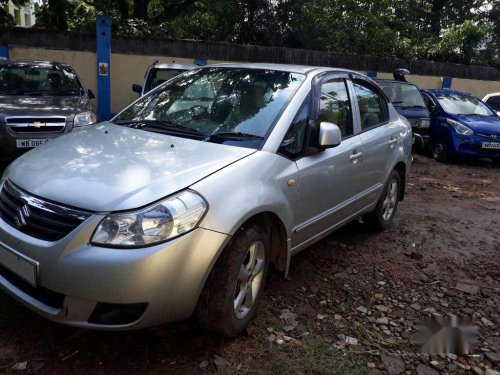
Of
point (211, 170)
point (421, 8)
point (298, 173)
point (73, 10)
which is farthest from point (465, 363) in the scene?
point (421, 8)

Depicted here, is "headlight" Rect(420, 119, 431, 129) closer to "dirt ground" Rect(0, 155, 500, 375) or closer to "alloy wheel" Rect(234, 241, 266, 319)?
"dirt ground" Rect(0, 155, 500, 375)

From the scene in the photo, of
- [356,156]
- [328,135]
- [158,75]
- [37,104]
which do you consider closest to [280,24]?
[158,75]

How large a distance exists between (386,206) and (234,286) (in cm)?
281

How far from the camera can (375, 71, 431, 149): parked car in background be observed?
9.57 metres

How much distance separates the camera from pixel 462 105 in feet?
34.2

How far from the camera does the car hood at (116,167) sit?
7.96 ft

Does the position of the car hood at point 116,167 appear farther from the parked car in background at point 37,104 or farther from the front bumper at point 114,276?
the parked car in background at point 37,104

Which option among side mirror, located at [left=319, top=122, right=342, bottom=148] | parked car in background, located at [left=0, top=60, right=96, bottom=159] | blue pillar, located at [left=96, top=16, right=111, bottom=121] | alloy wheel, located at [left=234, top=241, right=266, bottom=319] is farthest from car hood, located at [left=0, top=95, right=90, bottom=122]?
alloy wheel, located at [left=234, top=241, right=266, bottom=319]

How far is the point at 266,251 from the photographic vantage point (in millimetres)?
3037

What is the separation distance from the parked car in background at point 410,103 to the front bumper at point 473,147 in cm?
67

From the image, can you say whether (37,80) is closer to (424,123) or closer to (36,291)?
(36,291)

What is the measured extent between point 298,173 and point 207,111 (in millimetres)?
850

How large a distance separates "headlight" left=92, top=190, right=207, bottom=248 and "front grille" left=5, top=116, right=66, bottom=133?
4.33 m

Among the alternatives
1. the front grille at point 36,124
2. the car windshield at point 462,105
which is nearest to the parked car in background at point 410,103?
the car windshield at point 462,105
